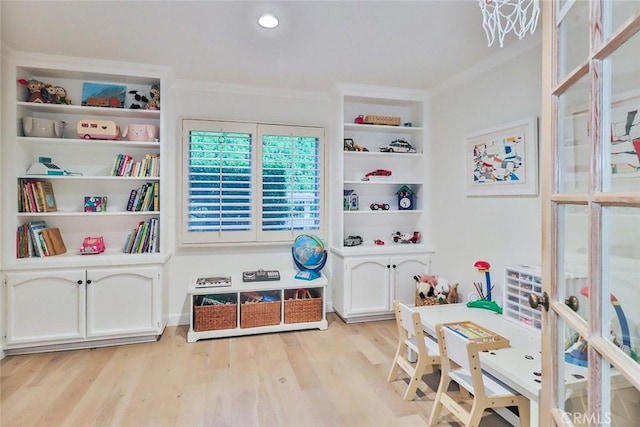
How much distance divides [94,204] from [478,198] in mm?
3350

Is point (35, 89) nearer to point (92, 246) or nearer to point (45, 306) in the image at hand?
point (92, 246)

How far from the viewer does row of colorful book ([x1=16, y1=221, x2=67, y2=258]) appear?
272cm

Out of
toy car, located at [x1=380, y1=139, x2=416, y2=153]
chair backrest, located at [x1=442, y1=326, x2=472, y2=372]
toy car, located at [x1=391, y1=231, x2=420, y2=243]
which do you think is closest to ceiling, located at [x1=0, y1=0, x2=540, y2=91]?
toy car, located at [x1=380, y1=139, x2=416, y2=153]

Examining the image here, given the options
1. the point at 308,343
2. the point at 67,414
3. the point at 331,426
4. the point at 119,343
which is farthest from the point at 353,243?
the point at 67,414

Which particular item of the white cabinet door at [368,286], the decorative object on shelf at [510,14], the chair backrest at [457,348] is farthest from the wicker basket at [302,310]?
the decorative object on shelf at [510,14]

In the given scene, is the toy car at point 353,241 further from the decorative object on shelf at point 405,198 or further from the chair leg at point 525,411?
the chair leg at point 525,411

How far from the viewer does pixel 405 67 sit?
2.96 meters

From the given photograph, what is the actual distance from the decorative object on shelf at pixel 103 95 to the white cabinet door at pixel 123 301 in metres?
1.44

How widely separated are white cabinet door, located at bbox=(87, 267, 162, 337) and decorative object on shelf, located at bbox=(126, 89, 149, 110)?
4.79 feet

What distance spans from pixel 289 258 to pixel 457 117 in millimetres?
2184

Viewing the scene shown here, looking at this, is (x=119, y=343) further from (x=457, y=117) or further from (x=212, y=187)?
(x=457, y=117)

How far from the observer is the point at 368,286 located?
3436 millimetres

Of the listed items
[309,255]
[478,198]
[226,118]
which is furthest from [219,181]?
[478,198]

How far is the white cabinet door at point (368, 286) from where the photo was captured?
3389mm
